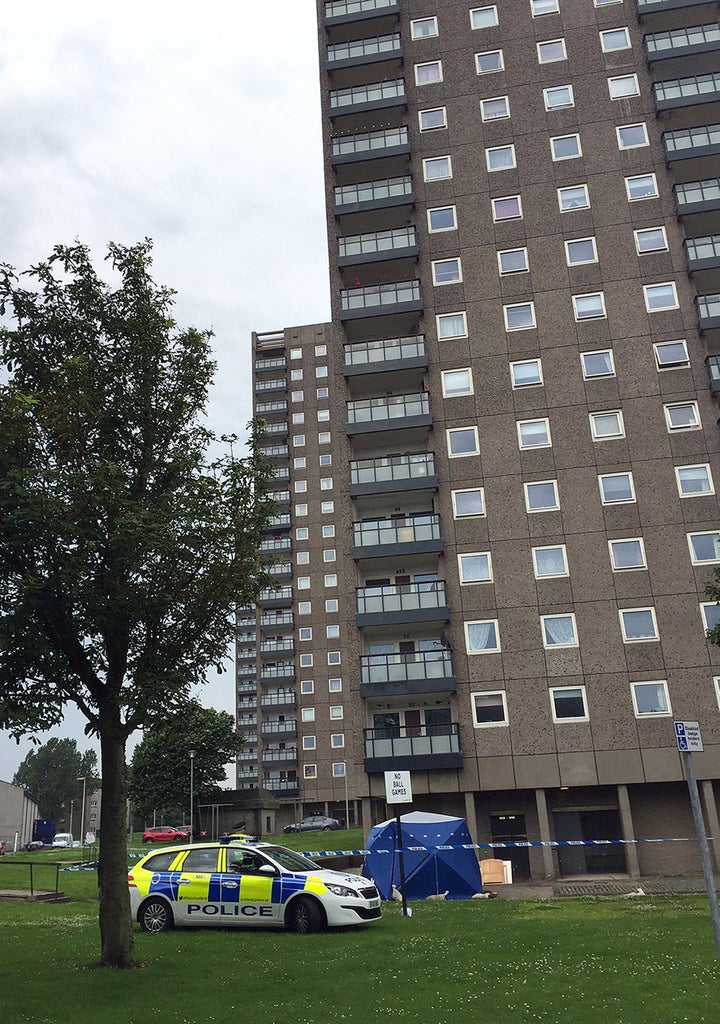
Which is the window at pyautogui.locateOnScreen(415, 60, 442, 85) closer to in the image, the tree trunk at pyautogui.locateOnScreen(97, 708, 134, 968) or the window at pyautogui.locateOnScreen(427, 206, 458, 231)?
the window at pyautogui.locateOnScreen(427, 206, 458, 231)

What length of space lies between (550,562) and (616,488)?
422cm

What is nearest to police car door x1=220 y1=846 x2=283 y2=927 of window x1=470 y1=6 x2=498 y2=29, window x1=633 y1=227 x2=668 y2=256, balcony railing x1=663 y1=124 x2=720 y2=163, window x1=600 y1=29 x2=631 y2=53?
window x1=633 y1=227 x2=668 y2=256

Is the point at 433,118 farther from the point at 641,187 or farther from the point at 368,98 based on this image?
the point at 641,187

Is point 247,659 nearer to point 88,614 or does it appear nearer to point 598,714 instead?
point 598,714

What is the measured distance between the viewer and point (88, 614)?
1357cm

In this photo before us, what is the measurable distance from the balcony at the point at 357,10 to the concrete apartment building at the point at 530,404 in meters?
0.11

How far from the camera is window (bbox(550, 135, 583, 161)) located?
43.0 m

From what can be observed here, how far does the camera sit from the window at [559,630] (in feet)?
117

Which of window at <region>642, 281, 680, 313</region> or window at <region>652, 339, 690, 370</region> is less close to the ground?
window at <region>642, 281, 680, 313</region>

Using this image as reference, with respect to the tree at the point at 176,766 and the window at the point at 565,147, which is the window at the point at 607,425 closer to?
the window at the point at 565,147

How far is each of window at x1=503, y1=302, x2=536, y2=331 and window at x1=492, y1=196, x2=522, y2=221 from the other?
474cm

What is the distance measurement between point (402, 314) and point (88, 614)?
104ft

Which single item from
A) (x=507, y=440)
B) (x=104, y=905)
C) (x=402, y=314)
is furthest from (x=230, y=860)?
(x=402, y=314)

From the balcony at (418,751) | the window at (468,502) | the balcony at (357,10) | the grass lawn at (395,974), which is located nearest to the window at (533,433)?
the window at (468,502)
